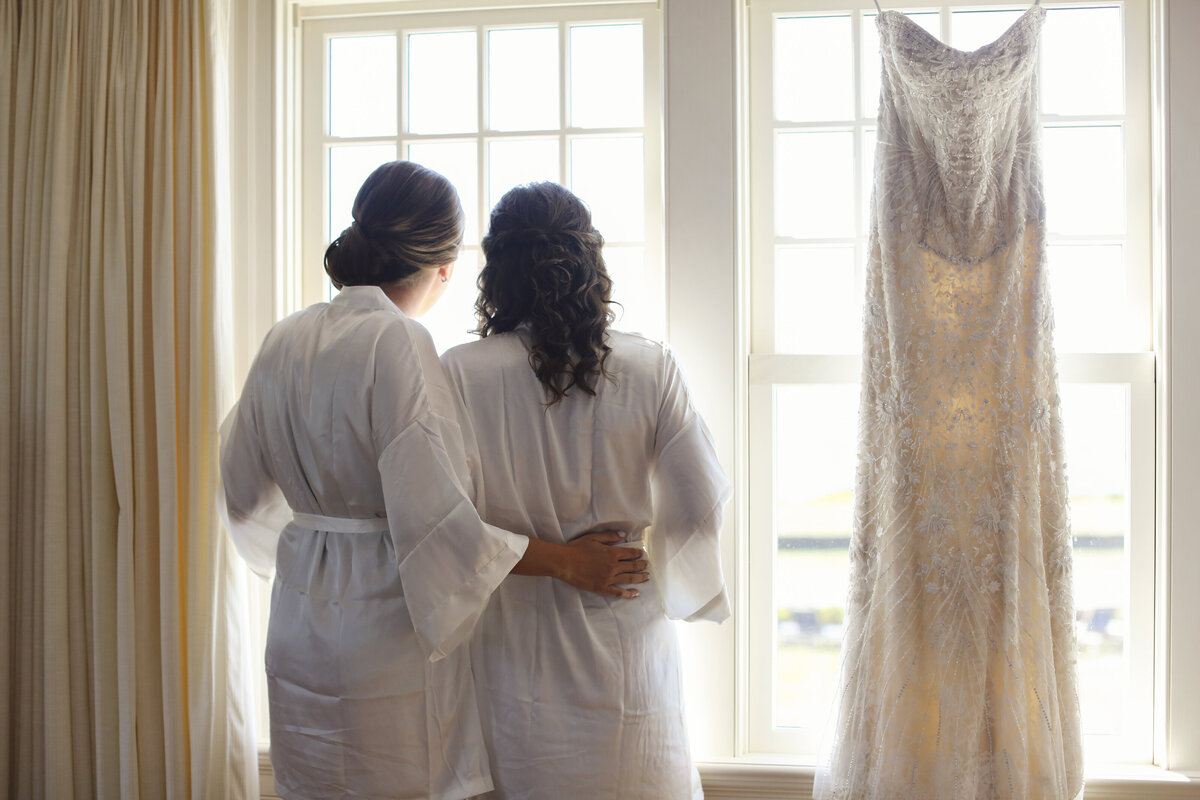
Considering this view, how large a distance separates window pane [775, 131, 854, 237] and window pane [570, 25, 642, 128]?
39 centimetres

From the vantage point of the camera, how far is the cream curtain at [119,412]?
184cm

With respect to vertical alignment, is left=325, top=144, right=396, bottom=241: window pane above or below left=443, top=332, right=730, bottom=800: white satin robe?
above

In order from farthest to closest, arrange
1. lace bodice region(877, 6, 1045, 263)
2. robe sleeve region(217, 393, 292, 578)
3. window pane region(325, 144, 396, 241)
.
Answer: window pane region(325, 144, 396, 241) < lace bodice region(877, 6, 1045, 263) < robe sleeve region(217, 393, 292, 578)

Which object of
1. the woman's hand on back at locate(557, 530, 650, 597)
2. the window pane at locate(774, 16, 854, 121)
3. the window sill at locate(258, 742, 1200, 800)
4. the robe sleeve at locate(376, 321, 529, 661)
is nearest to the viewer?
the robe sleeve at locate(376, 321, 529, 661)

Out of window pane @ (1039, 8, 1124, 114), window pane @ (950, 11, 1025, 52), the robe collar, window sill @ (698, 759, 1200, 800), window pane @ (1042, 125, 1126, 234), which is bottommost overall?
window sill @ (698, 759, 1200, 800)

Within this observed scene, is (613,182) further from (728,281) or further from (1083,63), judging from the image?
(1083,63)

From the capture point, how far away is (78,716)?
6.18 ft

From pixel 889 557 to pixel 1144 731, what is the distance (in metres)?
0.86

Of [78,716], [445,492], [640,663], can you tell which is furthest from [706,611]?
[78,716]

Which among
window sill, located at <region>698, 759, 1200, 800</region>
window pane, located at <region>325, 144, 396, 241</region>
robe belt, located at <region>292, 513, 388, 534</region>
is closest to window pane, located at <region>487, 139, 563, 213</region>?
window pane, located at <region>325, 144, 396, 241</region>

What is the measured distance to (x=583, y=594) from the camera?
4.71ft

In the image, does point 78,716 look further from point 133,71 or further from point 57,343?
point 133,71

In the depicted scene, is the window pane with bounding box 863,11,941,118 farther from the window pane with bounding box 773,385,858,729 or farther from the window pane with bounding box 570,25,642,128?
the window pane with bounding box 773,385,858,729

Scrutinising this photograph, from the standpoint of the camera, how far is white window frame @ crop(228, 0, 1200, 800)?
5.89 feet
